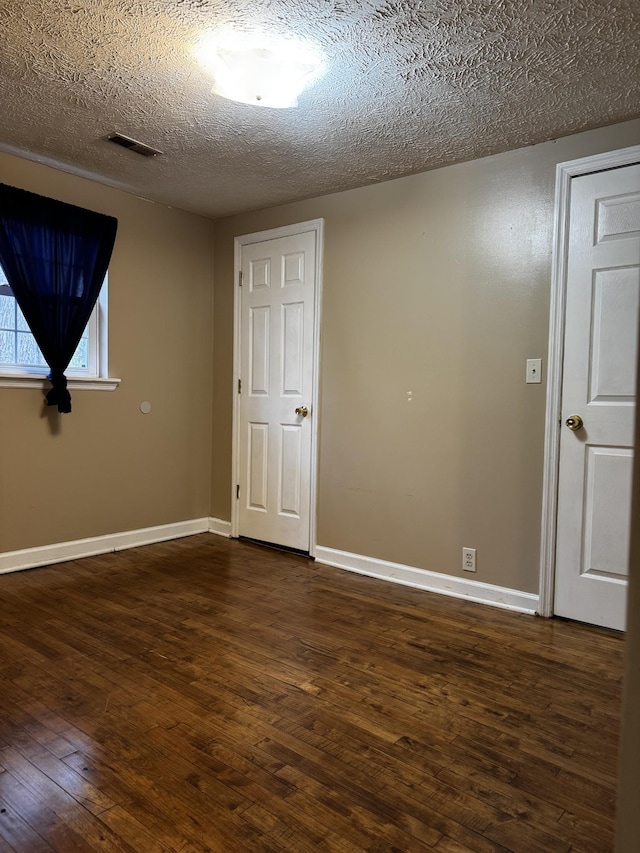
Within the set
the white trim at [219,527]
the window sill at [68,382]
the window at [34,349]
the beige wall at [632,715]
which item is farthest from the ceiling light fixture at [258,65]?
the white trim at [219,527]

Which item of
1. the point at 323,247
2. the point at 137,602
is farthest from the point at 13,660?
the point at 323,247

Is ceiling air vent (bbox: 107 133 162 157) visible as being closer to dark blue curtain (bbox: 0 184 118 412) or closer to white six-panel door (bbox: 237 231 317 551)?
dark blue curtain (bbox: 0 184 118 412)

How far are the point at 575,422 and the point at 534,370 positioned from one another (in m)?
0.33

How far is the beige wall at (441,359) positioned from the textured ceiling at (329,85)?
215 mm

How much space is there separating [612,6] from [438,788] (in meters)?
2.40

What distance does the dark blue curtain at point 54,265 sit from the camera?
10.4 feet

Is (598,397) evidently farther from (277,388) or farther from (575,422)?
(277,388)

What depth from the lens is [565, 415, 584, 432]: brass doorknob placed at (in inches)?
106

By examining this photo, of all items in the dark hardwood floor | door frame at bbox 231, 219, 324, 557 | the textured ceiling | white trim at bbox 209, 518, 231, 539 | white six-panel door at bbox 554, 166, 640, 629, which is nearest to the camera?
the dark hardwood floor

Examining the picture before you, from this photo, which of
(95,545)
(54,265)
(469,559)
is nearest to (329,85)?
(54,265)

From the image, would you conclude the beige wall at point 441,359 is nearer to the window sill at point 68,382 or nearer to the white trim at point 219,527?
the white trim at point 219,527

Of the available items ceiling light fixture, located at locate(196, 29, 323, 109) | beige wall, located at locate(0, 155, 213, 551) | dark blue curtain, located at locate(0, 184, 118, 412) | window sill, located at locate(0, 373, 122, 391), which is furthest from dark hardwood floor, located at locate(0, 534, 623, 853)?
ceiling light fixture, located at locate(196, 29, 323, 109)

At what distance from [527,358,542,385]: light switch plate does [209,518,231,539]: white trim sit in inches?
96.3

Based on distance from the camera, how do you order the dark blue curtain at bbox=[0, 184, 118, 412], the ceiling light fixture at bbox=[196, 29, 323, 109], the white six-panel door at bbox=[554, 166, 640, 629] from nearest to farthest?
1. the ceiling light fixture at bbox=[196, 29, 323, 109]
2. the white six-panel door at bbox=[554, 166, 640, 629]
3. the dark blue curtain at bbox=[0, 184, 118, 412]
